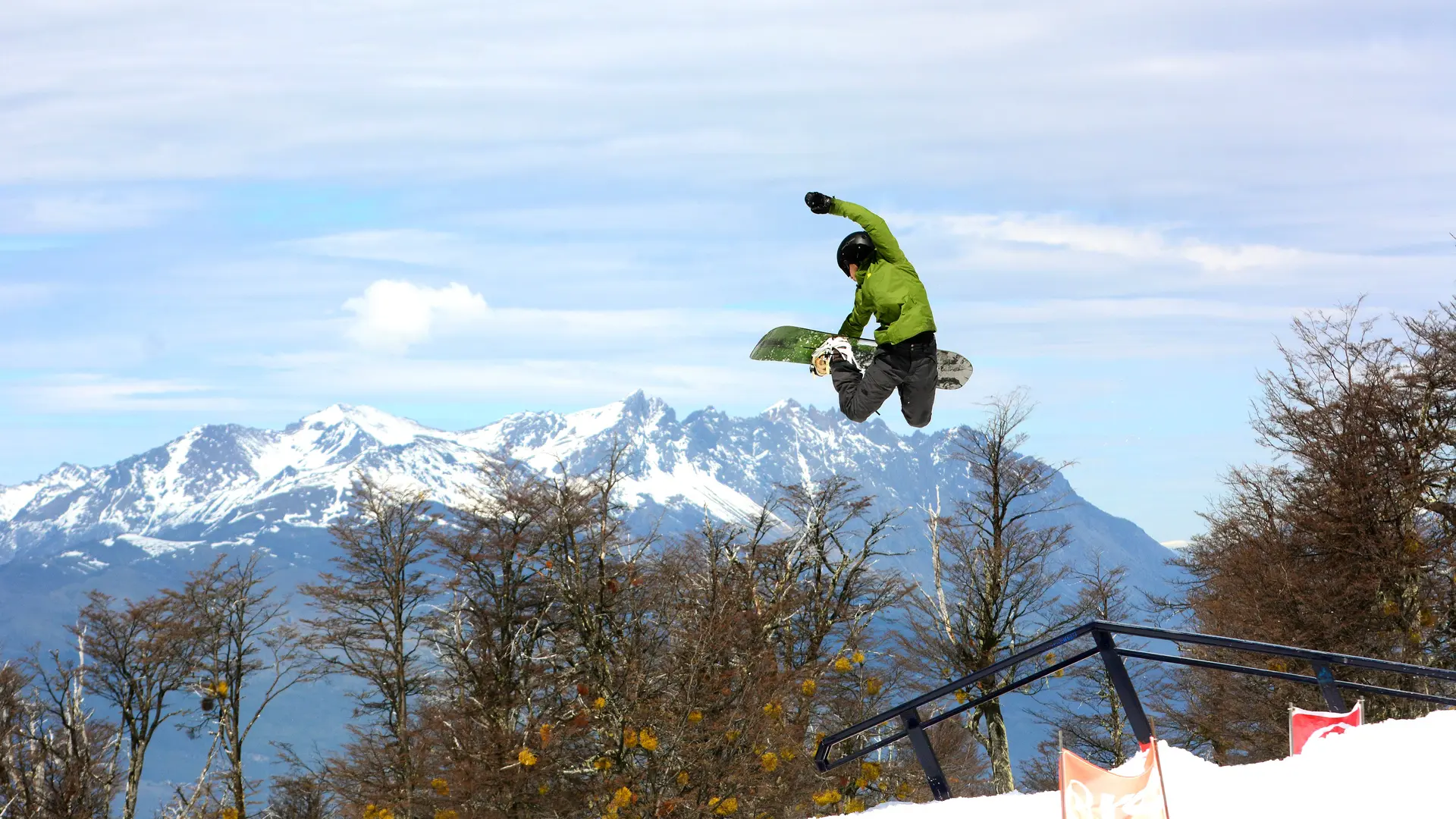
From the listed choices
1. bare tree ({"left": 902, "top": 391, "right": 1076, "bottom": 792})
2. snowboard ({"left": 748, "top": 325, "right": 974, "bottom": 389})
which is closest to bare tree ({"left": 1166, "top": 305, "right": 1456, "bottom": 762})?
bare tree ({"left": 902, "top": 391, "right": 1076, "bottom": 792})

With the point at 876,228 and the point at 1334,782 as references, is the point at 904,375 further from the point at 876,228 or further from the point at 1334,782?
the point at 1334,782

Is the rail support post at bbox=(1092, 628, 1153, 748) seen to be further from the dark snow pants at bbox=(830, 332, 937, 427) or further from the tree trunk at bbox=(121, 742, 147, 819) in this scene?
the tree trunk at bbox=(121, 742, 147, 819)

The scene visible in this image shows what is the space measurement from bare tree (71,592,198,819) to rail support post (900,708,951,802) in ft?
120

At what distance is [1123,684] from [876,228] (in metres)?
3.50

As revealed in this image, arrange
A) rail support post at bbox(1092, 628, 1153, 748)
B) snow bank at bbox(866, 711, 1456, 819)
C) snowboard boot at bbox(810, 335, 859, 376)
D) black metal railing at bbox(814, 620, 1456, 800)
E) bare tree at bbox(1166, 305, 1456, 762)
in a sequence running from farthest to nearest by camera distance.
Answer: bare tree at bbox(1166, 305, 1456, 762), snowboard boot at bbox(810, 335, 859, 376), rail support post at bbox(1092, 628, 1153, 748), snow bank at bbox(866, 711, 1456, 819), black metal railing at bbox(814, 620, 1456, 800)

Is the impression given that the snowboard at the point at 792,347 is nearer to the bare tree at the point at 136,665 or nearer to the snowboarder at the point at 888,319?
the snowboarder at the point at 888,319

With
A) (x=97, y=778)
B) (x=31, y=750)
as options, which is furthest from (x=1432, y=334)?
(x=31, y=750)

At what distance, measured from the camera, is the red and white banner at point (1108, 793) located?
6.65m

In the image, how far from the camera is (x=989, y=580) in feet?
121

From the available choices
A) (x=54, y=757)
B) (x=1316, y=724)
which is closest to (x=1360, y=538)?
(x=1316, y=724)

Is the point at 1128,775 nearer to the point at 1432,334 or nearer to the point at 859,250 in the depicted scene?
the point at 859,250

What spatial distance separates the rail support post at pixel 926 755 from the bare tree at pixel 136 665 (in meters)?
36.6

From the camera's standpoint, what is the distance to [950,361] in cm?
1112

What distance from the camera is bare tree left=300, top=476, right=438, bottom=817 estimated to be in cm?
4316
